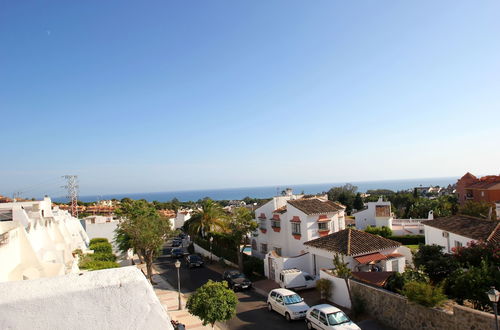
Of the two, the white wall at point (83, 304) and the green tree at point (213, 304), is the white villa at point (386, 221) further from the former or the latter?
the white wall at point (83, 304)

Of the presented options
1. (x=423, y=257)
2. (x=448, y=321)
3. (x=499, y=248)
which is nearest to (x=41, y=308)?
(x=448, y=321)

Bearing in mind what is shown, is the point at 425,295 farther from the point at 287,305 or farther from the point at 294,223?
the point at 294,223

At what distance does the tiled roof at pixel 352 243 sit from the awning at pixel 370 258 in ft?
1.00

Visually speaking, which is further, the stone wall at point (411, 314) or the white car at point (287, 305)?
the white car at point (287, 305)

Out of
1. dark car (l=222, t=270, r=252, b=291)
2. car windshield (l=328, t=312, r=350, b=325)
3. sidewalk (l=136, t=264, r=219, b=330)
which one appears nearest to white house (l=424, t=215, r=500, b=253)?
car windshield (l=328, t=312, r=350, b=325)

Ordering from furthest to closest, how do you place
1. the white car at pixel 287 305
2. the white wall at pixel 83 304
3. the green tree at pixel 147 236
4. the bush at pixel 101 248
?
the bush at pixel 101 248 < the green tree at pixel 147 236 < the white car at pixel 287 305 < the white wall at pixel 83 304

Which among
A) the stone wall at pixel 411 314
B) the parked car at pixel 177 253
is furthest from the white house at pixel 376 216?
the stone wall at pixel 411 314

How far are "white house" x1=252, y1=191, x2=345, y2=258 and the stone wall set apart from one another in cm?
1108

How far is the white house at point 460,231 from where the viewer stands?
78.7 ft

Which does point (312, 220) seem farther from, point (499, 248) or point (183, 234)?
point (183, 234)

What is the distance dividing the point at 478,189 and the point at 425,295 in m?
64.2

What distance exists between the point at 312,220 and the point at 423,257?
41.7ft

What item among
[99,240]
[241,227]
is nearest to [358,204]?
[241,227]

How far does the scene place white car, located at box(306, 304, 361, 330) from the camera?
53.5 ft
